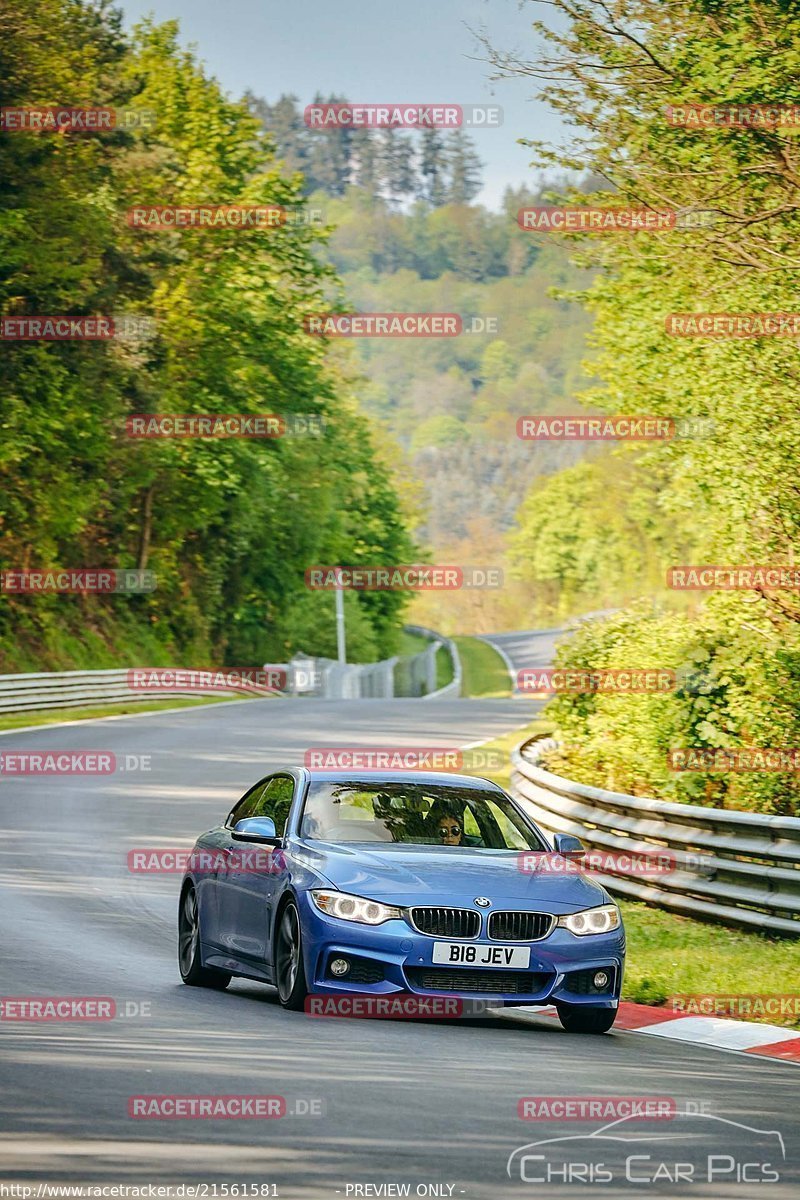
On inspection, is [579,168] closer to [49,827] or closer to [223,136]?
[49,827]

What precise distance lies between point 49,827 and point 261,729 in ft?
59.7

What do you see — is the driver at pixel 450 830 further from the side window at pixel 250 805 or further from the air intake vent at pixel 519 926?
the side window at pixel 250 805

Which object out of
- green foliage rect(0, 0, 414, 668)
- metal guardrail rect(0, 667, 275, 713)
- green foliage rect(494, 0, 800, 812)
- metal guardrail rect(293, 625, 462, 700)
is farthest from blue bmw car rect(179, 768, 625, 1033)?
metal guardrail rect(293, 625, 462, 700)

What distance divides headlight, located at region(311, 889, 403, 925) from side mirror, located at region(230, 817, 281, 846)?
81 centimetres

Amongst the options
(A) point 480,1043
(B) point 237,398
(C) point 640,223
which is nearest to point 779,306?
(C) point 640,223

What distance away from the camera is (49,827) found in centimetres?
2211

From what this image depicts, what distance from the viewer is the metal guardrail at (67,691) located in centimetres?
4209

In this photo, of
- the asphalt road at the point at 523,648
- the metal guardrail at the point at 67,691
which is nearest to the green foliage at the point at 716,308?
the metal guardrail at the point at 67,691

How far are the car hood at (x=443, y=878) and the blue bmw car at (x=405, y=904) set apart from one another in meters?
0.01

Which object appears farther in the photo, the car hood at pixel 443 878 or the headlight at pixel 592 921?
the headlight at pixel 592 921

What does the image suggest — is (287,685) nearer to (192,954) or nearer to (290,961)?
(192,954)

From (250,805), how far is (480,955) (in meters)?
2.67

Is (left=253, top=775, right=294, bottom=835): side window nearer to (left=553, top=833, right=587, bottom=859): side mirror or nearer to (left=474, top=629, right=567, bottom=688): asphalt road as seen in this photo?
(left=553, top=833, right=587, bottom=859): side mirror

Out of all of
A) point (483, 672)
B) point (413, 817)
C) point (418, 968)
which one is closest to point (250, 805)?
point (413, 817)
